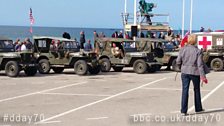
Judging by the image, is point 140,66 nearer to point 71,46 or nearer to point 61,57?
point 71,46

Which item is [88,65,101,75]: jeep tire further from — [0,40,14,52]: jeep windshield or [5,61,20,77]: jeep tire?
[0,40,14,52]: jeep windshield

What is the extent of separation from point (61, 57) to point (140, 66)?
139 inches

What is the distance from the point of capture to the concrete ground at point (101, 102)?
9125 millimetres

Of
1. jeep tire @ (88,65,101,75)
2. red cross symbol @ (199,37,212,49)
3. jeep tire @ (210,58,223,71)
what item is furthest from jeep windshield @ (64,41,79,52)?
red cross symbol @ (199,37,212,49)

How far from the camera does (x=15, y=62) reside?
18609 millimetres

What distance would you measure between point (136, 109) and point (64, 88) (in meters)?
4.71

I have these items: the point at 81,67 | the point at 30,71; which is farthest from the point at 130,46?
the point at 30,71

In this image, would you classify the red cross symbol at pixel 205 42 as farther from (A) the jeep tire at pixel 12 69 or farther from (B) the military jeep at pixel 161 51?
(A) the jeep tire at pixel 12 69

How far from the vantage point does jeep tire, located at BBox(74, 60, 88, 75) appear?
19453 millimetres

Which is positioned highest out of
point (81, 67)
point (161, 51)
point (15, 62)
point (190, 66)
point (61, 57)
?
point (190, 66)

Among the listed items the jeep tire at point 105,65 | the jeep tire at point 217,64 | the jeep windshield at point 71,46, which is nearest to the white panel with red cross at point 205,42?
the jeep tire at point 217,64

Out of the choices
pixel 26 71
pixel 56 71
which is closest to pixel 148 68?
pixel 56 71

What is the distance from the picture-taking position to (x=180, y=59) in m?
9.59

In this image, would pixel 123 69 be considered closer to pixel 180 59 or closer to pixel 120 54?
pixel 120 54
